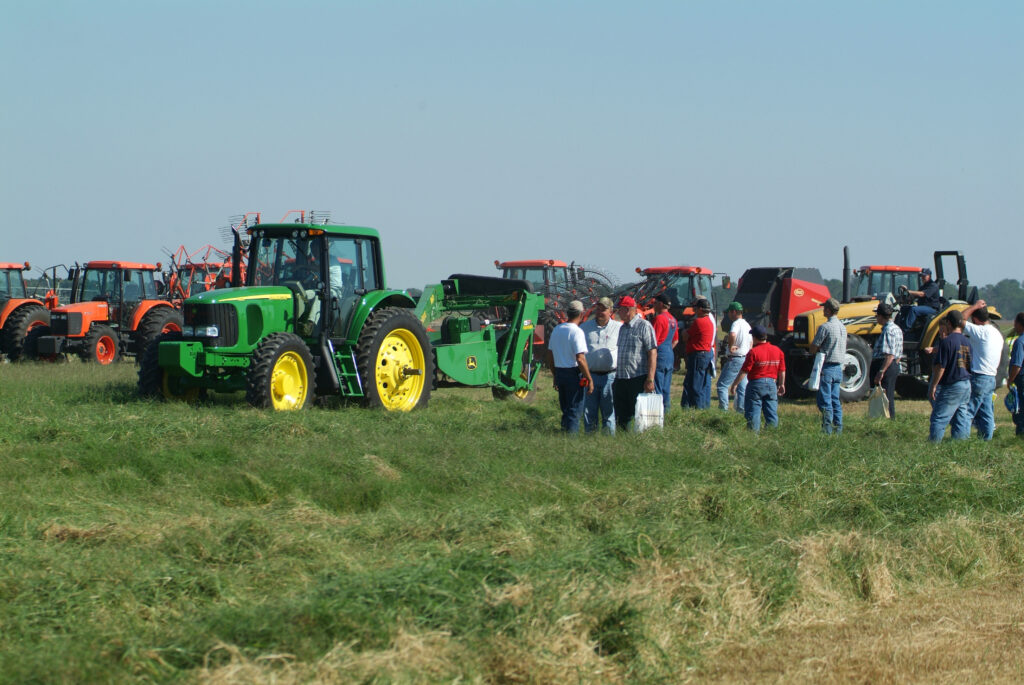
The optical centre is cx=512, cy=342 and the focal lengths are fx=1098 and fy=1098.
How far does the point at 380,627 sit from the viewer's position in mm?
4203

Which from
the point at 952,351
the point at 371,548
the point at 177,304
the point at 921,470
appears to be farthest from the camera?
the point at 177,304

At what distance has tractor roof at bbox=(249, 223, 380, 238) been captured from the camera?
12.0 meters

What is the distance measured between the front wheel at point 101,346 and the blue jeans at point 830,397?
1400 cm

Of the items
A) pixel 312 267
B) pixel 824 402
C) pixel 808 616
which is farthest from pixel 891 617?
pixel 312 267

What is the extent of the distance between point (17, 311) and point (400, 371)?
37.2 feet

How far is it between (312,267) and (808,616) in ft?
27.1

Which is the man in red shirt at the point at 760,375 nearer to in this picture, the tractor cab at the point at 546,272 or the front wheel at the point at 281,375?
the front wheel at the point at 281,375

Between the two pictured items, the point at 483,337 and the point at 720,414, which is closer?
the point at 720,414

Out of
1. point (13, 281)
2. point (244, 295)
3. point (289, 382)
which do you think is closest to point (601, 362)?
point (289, 382)

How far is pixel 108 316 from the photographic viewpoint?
2116 centimetres

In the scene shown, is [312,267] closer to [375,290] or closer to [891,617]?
[375,290]

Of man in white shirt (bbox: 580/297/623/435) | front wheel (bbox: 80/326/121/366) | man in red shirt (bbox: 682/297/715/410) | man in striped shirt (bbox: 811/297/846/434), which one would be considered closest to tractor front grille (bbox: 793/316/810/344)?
man in red shirt (bbox: 682/297/715/410)

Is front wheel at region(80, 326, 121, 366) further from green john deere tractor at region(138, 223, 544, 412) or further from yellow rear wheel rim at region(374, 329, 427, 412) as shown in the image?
yellow rear wheel rim at region(374, 329, 427, 412)

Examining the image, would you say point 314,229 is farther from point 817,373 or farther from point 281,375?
point 817,373
